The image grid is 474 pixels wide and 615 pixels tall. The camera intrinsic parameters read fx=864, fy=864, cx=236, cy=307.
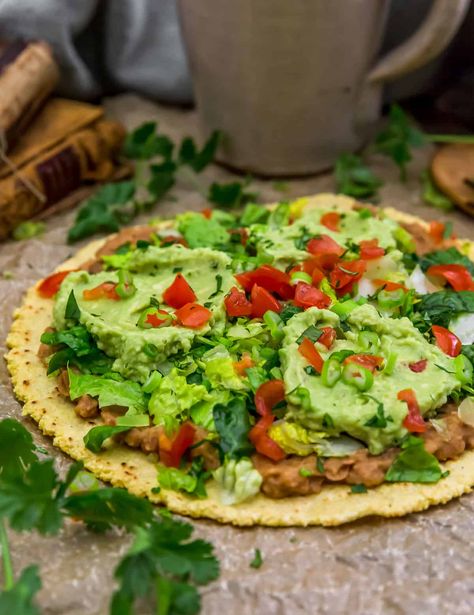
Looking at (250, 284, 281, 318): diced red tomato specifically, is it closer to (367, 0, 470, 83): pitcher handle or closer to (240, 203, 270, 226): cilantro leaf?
(240, 203, 270, 226): cilantro leaf

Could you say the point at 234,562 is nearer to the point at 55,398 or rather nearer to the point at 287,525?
the point at 287,525

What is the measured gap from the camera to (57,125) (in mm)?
4469

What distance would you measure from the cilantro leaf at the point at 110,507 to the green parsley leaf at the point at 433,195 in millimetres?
2528

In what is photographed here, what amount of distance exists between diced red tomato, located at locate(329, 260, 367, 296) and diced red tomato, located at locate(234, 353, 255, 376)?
513 mm

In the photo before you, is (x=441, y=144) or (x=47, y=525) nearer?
(x=47, y=525)

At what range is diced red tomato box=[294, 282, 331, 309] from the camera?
3.02 m

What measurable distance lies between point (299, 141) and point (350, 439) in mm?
2200

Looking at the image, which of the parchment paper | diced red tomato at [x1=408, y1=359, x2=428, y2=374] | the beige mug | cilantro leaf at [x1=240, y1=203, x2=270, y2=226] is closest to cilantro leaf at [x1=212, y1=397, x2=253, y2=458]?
the parchment paper

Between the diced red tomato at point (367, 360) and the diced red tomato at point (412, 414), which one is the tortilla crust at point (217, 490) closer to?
the diced red tomato at point (412, 414)

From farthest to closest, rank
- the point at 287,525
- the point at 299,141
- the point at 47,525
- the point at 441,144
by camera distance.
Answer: the point at 441,144 → the point at 299,141 → the point at 287,525 → the point at 47,525

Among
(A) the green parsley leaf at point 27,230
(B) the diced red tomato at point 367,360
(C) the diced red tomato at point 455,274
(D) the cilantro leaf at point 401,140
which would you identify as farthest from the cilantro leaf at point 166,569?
(D) the cilantro leaf at point 401,140

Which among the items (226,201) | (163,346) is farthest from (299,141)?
(163,346)

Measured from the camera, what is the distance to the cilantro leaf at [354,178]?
4459mm

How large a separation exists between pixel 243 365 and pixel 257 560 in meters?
0.64
